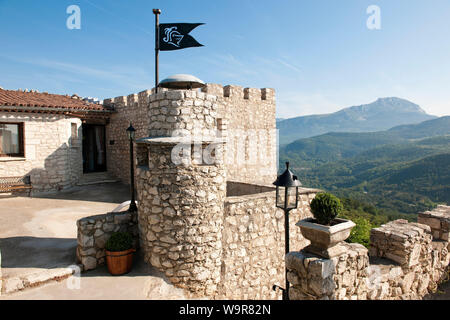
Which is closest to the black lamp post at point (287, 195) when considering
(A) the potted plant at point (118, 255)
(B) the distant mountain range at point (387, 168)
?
(A) the potted plant at point (118, 255)

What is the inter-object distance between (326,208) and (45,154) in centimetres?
1277

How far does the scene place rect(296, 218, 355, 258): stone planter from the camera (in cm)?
365

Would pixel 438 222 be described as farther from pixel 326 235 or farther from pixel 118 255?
pixel 118 255

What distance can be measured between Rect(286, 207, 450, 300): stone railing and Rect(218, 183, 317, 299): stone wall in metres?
1.98

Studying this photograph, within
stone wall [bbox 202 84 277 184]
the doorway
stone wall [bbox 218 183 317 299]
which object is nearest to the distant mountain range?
stone wall [bbox 202 84 277 184]

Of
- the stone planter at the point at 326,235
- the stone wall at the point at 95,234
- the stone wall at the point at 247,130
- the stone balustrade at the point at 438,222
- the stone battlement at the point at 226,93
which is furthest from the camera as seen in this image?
the stone wall at the point at 247,130

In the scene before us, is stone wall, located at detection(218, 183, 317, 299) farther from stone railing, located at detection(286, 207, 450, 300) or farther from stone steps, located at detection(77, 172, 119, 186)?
stone steps, located at detection(77, 172, 119, 186)

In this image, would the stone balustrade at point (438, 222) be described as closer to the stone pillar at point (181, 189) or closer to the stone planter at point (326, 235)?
the stone planter at point (326, 235)

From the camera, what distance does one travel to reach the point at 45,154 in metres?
12.0

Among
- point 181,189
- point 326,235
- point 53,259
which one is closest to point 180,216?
point 181,189

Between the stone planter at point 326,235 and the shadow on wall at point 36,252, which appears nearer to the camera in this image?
the stone planter at point 326,235

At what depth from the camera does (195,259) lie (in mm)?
5148

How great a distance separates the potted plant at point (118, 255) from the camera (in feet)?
16.6

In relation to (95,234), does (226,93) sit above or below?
above
